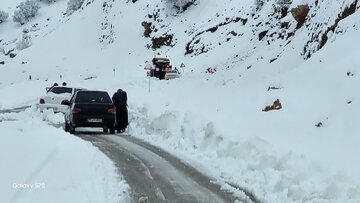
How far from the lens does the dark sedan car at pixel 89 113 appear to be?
18.9m

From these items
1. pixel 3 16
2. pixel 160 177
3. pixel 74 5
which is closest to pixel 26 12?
pixel 3 16

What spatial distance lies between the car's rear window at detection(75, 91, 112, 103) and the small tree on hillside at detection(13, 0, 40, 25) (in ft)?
269

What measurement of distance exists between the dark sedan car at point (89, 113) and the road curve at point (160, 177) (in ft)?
12.9

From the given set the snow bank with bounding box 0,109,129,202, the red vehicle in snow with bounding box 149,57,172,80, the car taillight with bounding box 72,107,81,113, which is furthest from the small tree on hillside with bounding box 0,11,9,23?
the snow bank with bounding box 0,109,129,202

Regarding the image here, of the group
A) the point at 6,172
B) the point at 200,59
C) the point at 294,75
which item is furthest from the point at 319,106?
the point at 200,59

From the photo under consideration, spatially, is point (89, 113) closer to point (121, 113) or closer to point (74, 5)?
point (121, 113)

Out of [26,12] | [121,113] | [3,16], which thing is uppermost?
[26,12]

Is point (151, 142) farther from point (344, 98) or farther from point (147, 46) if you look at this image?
point (147, 46)

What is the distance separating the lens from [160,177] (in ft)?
33.8

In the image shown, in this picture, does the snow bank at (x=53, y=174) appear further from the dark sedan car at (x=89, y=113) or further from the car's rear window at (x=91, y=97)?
the car's rear window at (x=91, y=97)

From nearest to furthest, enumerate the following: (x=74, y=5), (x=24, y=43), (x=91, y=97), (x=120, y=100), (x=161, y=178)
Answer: (x=161, y=178) → (x=91, y=97) → (x=120, y=100) → (x=24, y=43) → (x=74, y=5)

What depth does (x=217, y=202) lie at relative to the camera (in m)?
8.34

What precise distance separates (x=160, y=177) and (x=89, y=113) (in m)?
9.27

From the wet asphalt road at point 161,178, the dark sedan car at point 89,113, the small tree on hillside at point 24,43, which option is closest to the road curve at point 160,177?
the wet asphalt road at point 161,178
